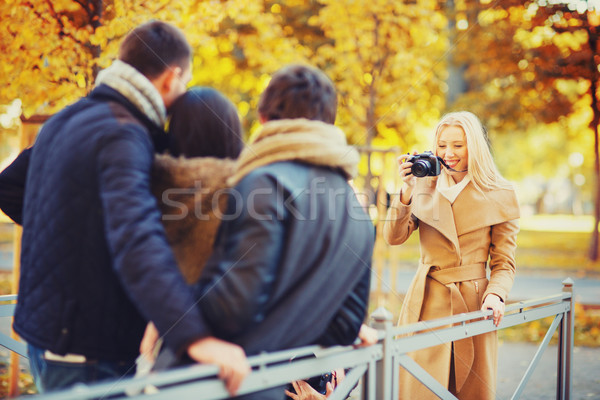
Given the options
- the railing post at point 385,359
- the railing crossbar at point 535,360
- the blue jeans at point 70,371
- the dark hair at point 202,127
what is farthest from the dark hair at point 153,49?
the railing crossbar at point 535,360

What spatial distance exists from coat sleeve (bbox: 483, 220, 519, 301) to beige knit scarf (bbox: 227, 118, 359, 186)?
1.55 m

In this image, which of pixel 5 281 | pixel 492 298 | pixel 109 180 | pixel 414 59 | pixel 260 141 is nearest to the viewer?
pixel 109 180

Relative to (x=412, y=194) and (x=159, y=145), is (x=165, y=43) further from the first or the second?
(x=412, y=194)

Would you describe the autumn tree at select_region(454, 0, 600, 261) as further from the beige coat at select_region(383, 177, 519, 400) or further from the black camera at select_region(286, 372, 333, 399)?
the black camera at select_region(286, 372, 333, 399)

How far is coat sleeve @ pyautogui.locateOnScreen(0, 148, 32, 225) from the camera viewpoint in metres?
2.12

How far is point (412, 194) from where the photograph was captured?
3.01 metres

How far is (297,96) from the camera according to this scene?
1.81 metres

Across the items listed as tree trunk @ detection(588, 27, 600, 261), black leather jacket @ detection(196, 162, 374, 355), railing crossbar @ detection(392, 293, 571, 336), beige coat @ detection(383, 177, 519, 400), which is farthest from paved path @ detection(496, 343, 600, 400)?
tree trunk @ detection(588, 27, 600, 261)

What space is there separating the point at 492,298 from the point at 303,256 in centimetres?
161

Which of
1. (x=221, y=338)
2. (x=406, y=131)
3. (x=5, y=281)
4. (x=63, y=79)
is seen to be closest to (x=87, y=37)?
(x=63, y=79)

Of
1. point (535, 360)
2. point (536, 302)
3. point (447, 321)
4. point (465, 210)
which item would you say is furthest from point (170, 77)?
point (535, 360)

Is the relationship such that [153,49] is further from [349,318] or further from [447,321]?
[447,321]

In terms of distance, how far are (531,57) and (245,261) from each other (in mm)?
13306

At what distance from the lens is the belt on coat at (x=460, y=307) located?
3.03 meters
